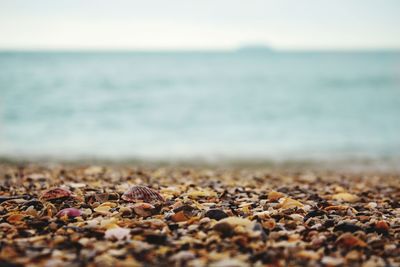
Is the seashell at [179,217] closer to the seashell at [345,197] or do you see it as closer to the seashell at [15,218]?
the seashell at [15,218]

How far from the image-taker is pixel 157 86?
4006 centimetres

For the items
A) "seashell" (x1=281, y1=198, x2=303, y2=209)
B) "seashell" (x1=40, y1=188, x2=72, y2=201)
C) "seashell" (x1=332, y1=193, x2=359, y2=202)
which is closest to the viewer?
"seashell" (x1=281, y1=198, x2=303, y2=209)

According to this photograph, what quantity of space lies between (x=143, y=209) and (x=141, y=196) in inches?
16.2

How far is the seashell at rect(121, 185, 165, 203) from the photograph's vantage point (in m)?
3.82

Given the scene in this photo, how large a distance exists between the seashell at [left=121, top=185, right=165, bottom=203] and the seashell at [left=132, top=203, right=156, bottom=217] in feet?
0.92

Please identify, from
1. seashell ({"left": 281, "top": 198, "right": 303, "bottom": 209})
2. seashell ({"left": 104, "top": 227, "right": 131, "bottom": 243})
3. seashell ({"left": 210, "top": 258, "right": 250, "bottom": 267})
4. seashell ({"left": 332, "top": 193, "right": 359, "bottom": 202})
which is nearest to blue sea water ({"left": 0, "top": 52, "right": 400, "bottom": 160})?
seashell ({"left": 332, "top": 193, "right": 359, "bottom": 202})

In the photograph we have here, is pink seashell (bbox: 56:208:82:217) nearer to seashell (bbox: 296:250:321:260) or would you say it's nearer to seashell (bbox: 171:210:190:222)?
seashell (bbox: 171:210:190:222)

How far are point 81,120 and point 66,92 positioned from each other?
13.3 meters

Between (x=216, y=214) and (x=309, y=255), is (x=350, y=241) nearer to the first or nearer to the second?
(x=309, y=255)

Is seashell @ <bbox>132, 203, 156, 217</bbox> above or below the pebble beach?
above

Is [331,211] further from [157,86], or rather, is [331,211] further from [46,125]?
[157,86]

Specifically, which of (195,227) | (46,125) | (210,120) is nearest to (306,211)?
(195,227)

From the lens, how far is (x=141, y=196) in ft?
12.6

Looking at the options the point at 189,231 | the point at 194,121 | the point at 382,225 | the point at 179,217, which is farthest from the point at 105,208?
the point at 194,121
